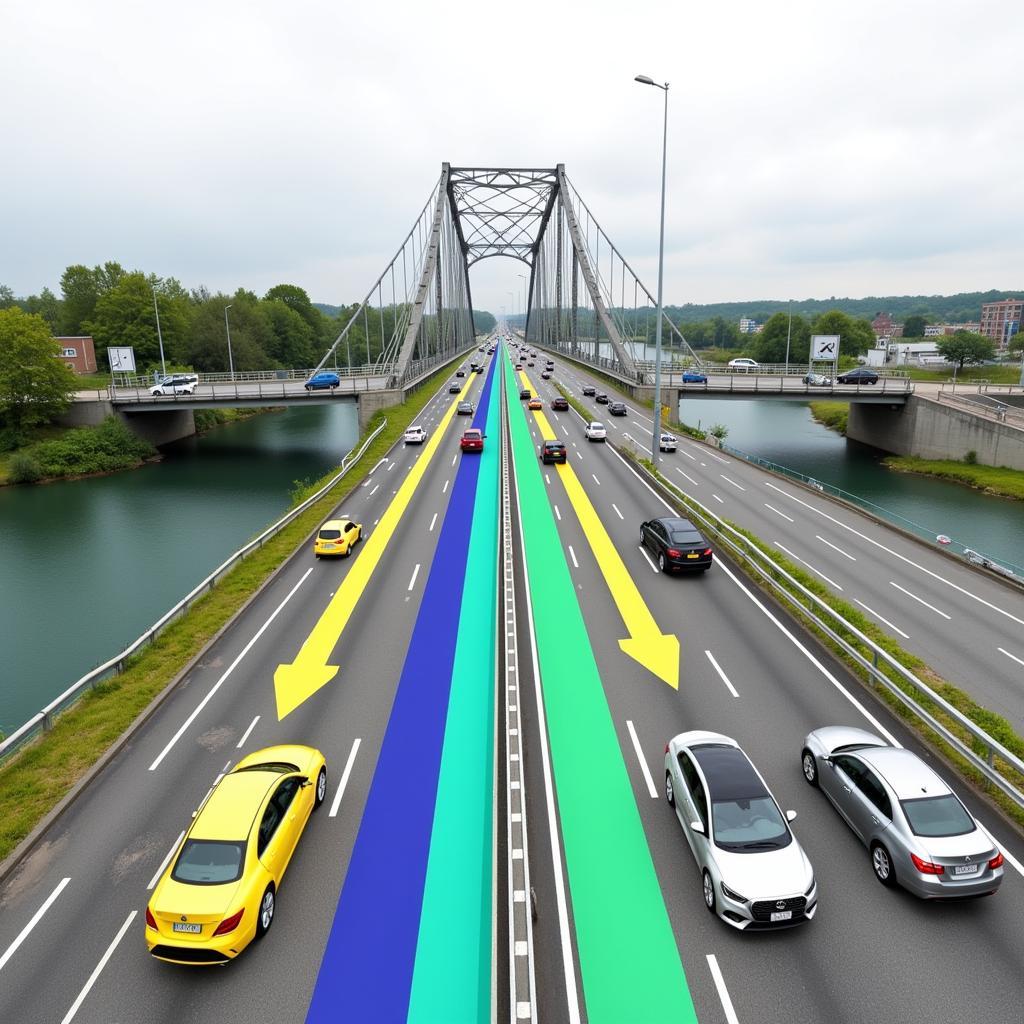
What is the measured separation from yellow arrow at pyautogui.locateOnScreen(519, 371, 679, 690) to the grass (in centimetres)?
1254

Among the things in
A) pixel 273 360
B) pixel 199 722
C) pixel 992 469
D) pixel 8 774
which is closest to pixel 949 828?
pixel 199 722

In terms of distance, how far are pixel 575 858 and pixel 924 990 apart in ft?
16.8

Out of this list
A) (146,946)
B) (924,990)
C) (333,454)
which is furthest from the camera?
(333,454)

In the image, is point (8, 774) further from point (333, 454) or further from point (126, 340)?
point (126, 340)

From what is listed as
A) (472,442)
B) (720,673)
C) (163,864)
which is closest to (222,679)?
(163,864)

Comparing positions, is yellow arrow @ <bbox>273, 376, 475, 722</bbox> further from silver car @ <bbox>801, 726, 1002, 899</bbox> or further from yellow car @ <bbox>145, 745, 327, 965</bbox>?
silver car @ <bbox>801, 726, 1002, 899</bbox>

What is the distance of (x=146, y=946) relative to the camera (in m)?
10.3

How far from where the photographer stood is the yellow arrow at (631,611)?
60.2ft

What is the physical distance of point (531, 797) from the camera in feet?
43.0

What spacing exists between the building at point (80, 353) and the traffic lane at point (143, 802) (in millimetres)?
98679

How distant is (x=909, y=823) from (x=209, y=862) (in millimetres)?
10761

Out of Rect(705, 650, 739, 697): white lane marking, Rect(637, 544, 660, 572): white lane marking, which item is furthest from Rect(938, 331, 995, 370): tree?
Rect(705, 650, 739, 697): white lane marking

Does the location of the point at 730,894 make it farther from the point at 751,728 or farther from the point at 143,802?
the point at 143,802
